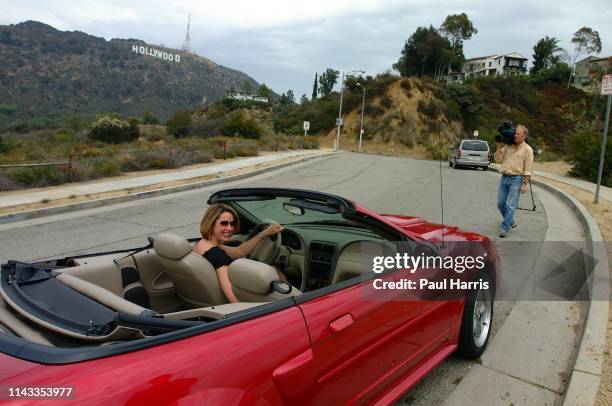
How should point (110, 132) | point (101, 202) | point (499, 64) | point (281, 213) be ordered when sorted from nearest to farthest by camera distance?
1. point (281, 213)
2. point (101, 202)
3. point (110, 132)
4. point (499, 64)

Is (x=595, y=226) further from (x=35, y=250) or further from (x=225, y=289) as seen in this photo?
(x=35, y=250)

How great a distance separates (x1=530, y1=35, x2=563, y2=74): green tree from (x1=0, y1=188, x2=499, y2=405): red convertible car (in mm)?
107372


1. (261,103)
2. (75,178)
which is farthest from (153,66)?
(75,178)

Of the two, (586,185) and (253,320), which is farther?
(586,185)

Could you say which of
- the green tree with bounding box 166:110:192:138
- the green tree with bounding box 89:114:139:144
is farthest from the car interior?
the green tree with bounding box 166:110:192:138

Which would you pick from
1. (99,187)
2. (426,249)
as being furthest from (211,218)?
(99,187)

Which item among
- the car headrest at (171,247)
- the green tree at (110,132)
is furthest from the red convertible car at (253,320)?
the green tree at (110,132)

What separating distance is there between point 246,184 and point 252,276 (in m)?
13.0

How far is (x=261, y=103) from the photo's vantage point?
100625 millimetres

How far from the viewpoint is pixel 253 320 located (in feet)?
6.20

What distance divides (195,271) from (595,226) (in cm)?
790

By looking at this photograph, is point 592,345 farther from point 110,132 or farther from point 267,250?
point 110,132

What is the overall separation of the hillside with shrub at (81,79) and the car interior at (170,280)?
259 feet

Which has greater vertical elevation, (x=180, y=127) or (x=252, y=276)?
(x=180, y=127)
